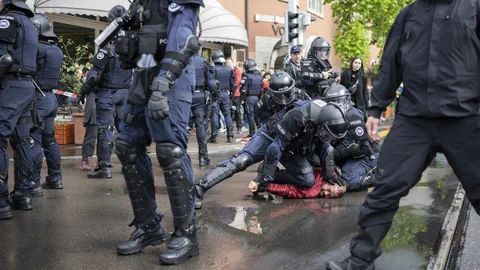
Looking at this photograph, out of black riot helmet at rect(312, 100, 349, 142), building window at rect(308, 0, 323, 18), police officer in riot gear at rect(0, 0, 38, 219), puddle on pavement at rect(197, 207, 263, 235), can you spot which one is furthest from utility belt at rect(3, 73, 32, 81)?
building window at rect(308, 0, 323, 18)

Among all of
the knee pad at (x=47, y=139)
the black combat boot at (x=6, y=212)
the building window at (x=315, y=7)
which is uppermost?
the building window at (x=315, y=7)

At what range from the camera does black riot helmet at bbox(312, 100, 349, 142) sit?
5.79m

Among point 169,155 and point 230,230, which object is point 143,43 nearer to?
point 169,155

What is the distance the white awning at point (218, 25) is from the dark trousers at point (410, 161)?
46.4 feet

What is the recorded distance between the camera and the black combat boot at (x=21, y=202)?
5.75 m

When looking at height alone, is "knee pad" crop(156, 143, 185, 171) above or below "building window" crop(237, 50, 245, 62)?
below

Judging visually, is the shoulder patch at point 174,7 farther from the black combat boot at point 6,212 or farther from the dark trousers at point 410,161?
the black combat boot at point 6,212

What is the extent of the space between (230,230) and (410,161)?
1900mm

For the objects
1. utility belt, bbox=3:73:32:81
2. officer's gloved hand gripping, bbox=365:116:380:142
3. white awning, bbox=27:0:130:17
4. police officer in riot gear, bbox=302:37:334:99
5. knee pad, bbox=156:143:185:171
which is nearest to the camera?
officer's gloved hand gripping, bbox=365:116:380:142

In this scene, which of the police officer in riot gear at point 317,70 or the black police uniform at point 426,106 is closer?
the black police uniform at point 426,106

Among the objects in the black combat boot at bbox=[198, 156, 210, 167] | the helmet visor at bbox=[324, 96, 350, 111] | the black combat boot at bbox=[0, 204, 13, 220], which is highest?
the helmet visor at bbox=[324, 96, 350, 111]

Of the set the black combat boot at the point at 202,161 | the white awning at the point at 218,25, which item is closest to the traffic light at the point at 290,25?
the white awning at the point at 218,25

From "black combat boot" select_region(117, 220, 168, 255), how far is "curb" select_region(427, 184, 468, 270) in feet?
6.06

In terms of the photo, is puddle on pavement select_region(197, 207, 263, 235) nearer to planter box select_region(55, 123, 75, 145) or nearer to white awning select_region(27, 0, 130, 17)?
planter box select_region(55, 123, 75, 145)
